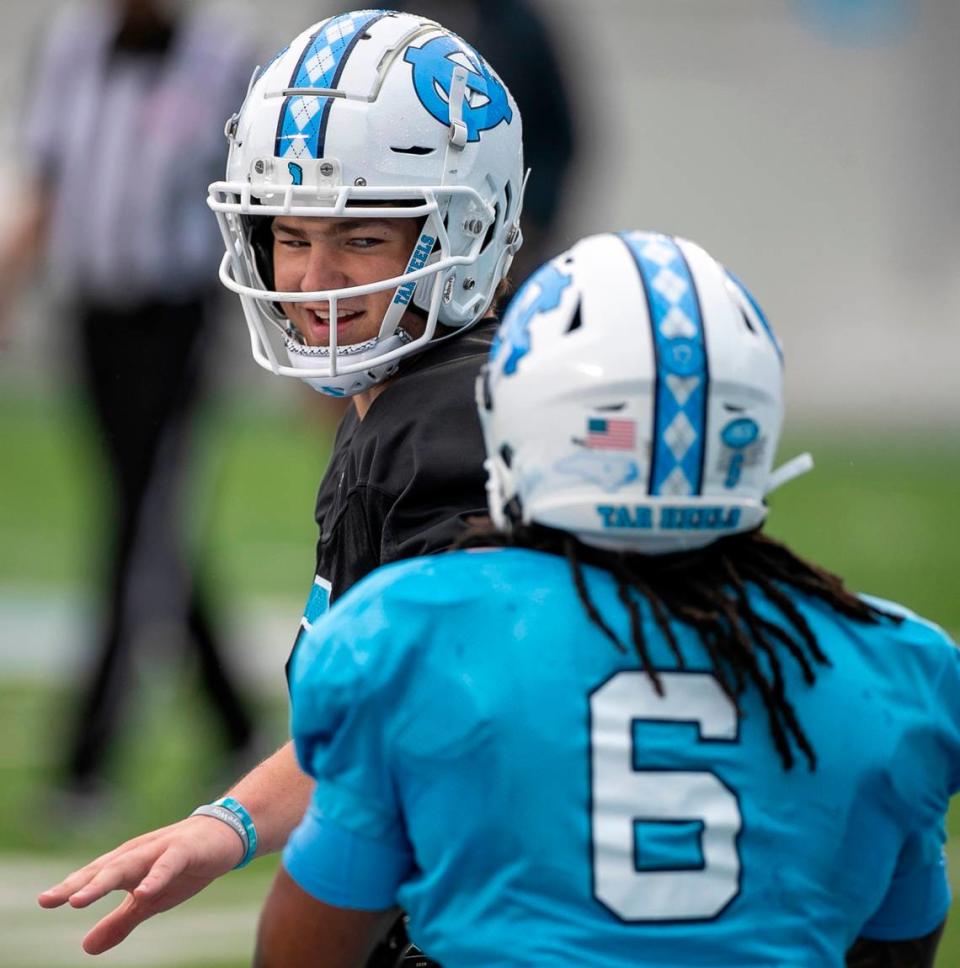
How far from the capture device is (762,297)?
56.6ft

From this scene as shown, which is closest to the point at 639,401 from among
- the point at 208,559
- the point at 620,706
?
the point at 620,706

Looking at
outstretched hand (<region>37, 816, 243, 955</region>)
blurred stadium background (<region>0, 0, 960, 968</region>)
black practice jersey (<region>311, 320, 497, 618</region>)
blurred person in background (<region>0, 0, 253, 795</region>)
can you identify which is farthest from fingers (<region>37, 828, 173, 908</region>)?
blurred stadium background (<region>0, 0, 960, 968</region>)

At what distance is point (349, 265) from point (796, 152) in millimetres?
15901

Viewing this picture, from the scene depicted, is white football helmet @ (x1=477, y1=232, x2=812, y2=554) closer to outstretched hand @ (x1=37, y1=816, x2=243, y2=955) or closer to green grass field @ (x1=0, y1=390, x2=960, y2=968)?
outstretched hand @ (x1=37, y1=816, x2=243, y2=955)

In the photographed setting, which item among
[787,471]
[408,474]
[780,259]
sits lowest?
[780,259]

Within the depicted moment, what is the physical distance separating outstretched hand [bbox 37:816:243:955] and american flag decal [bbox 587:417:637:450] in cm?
68

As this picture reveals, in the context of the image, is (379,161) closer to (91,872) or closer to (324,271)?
(324,271)

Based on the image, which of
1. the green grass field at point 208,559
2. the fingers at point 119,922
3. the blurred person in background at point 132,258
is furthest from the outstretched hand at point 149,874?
the blurred person in background at point 132,258

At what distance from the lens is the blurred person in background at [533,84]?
5977 mm

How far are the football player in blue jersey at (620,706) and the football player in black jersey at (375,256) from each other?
429mm

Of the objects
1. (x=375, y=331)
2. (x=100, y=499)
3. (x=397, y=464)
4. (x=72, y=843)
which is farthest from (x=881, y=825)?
(x=100, y=499)

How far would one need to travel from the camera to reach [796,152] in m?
17.8

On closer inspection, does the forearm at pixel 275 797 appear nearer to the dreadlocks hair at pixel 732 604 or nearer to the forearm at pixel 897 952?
the dreadlocks hair at pixel 732 604

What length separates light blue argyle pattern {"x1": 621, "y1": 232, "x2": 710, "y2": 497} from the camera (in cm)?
177
